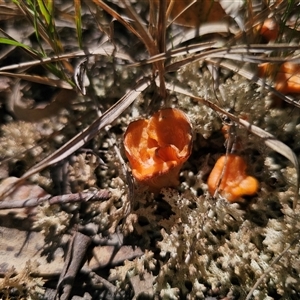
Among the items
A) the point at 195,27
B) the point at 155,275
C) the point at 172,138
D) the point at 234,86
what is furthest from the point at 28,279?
the point at 195,27

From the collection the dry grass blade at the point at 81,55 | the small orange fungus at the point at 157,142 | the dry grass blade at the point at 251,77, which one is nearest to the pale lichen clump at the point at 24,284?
the small orange fungus at the point at 157,142

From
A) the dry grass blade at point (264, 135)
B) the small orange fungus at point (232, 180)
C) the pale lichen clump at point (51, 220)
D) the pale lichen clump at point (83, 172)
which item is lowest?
the pale lichen clump at point (51, 220)

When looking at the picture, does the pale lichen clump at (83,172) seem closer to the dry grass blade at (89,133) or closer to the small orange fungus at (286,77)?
the dry grass blade at (89,133)

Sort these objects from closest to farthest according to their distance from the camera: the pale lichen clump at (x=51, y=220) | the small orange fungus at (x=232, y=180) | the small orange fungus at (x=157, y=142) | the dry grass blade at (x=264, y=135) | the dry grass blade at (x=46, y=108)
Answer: the dry grass blade at (x=264, y=135) < the small orange fungus at (x=157, y=142) < the small orange fungus at (x=232, y=180) < the pale lichen clump at (x=51, y=220) < the dry grass blade at (x=46, y=108)

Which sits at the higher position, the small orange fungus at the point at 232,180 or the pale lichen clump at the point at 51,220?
the small orange fungus at the point at 232,180

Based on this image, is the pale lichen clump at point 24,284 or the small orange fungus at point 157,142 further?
the pale lichen clump at point 24,284

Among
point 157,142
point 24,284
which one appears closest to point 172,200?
point 157,142

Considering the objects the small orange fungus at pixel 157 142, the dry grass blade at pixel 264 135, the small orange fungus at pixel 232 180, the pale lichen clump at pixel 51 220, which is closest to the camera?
the dry grass blade at pixel 264 135
